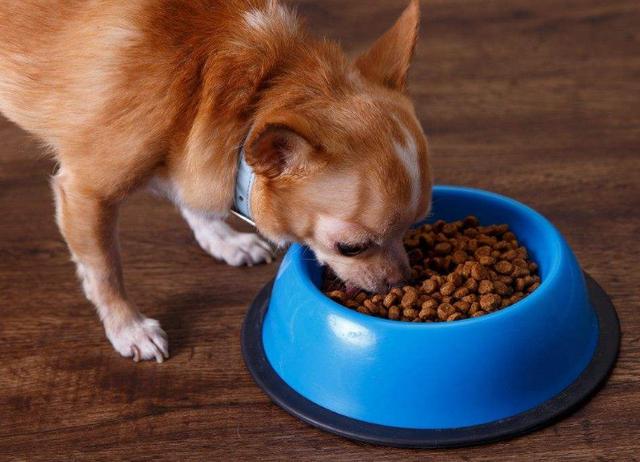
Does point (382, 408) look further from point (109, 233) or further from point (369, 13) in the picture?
point (369, 13)

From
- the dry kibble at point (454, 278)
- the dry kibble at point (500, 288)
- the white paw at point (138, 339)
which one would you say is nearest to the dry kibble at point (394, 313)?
the dry kibble at point (454, 278)

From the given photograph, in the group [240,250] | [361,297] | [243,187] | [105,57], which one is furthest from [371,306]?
[105,57]

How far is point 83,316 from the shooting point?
2.42 metres

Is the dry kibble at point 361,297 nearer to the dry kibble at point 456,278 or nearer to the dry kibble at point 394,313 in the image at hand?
the dry kibble at point 394,313

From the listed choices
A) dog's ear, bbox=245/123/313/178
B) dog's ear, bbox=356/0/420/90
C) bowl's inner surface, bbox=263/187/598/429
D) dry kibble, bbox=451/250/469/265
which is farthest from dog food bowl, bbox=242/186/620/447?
Answer: dog's ear, bbox=356/0/420/90

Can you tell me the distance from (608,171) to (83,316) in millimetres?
1663

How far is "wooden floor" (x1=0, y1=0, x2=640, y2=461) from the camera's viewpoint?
6.49ft

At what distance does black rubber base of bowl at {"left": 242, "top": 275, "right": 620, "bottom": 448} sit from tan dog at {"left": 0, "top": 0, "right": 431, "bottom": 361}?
1.00 ft

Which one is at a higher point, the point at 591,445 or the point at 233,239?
the point at 591,445

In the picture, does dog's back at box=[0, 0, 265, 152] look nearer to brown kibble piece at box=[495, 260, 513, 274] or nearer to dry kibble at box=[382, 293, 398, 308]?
dry kibble at box=[382, 293, 398, 308]

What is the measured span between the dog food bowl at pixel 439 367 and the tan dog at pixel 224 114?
166mm

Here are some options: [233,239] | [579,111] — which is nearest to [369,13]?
[579,111]

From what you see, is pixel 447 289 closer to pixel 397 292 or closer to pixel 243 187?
pixel 397 292

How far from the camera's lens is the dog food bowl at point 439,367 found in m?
1.88
